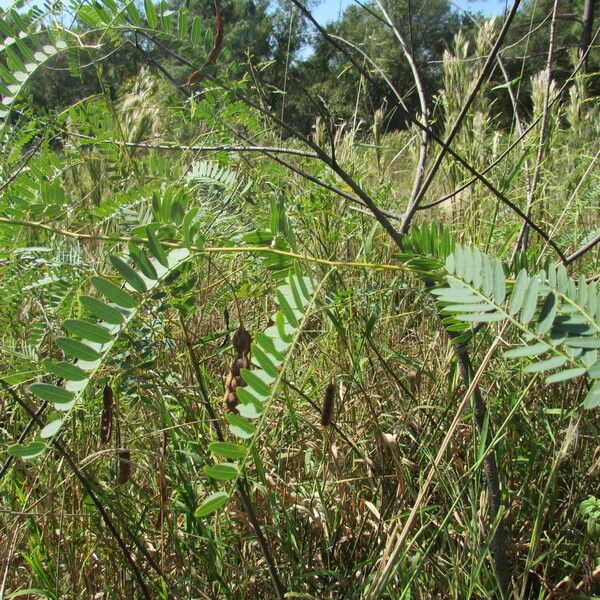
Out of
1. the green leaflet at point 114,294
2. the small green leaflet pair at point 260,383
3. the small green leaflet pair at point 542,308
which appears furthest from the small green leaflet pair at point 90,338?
the small green leaflet pair at point 542,308

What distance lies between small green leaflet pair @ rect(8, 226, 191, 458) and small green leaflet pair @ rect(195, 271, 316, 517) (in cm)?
10

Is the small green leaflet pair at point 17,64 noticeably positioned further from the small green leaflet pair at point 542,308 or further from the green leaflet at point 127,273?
the small green leaflet pair at point 542,308

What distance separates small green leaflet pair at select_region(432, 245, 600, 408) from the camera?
0.43 metres

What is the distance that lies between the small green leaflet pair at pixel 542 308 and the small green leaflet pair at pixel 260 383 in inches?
4.3

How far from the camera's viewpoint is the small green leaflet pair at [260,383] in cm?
40

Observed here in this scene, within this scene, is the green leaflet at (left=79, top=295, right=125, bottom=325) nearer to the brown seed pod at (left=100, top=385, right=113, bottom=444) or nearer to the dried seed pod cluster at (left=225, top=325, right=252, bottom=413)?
the dried seed pod cluster at (left=225, top=325, right=252, bottom=413)

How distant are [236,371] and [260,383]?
80mm

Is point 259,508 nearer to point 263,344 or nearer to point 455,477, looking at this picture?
point 455,477

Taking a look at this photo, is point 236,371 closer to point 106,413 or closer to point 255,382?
point 255,382

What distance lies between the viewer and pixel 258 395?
443 mm

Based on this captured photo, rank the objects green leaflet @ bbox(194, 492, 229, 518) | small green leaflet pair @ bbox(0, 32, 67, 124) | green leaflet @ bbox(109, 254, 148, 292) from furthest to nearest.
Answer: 1. small green leaflet pair @ bbox(0, 32, 67, 124)
2. green leaflet @ bbox(109, 254, 148, 292)
3. green leaflet @ bbox(194, 492, 229, 518)

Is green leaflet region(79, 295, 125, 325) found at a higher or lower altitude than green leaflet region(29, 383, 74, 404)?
higher

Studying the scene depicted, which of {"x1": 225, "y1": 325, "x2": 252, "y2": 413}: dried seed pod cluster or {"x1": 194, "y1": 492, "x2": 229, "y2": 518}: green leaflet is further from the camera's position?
{"x1": 225, "y1": 325, "x2": 252, "y2": 413}: dried seed pod cluster

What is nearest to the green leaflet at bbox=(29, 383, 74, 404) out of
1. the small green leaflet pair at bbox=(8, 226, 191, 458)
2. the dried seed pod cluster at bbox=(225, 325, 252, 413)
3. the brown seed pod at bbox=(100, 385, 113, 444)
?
the small green leaflet pair at bbox=(8, 226, 191, 458)
